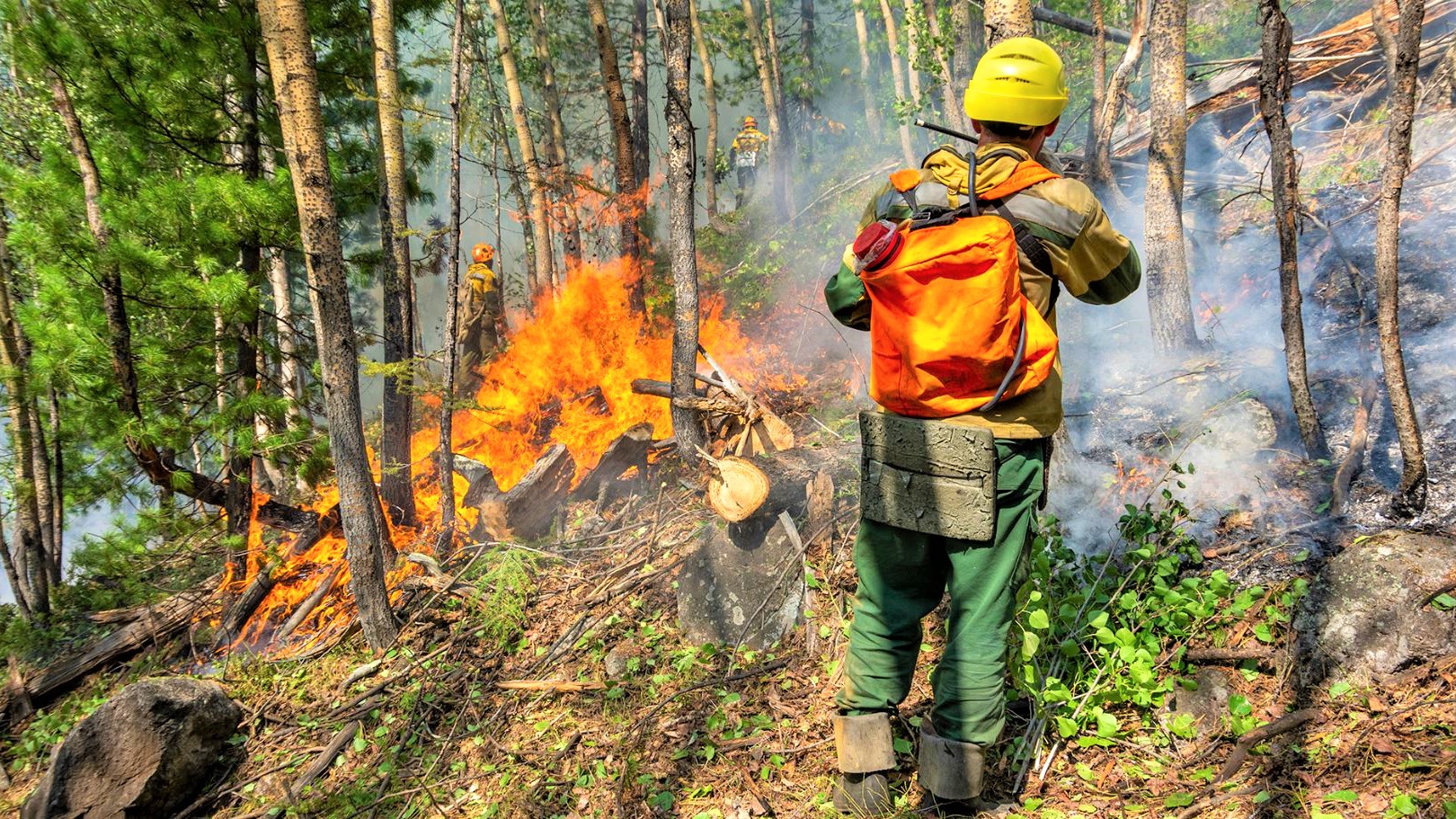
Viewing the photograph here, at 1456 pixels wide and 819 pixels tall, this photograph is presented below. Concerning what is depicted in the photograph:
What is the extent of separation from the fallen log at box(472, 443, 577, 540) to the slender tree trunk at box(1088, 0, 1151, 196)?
6461mm

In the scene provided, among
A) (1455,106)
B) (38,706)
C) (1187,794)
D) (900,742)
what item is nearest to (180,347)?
(38,706)

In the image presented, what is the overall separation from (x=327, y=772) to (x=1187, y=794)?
4532mm

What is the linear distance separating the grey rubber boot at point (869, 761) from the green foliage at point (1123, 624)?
665mm

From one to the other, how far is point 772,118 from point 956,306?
54.0 feet

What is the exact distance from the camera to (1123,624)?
318 cm

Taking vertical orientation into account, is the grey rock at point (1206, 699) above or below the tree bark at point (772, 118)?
below

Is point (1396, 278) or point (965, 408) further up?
point (1396, 278)

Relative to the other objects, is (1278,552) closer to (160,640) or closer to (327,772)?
(327,772)

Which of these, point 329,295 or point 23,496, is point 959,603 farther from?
point 23,496

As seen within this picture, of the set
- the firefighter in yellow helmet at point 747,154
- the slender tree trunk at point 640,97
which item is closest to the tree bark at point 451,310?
the slender tree trunk at point 640,97

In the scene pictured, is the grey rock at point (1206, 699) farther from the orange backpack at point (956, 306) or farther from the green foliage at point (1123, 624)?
the orange backpack at point (956, 306)

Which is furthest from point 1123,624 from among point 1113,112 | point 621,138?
point 621,138

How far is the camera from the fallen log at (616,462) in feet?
23.1

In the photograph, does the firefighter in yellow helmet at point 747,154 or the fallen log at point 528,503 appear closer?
the fallen log at point 528,503
